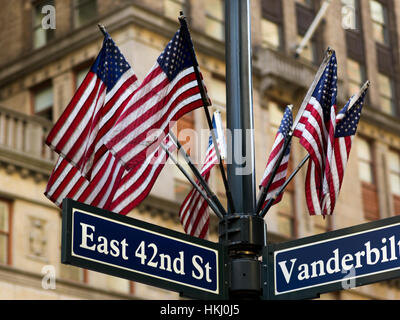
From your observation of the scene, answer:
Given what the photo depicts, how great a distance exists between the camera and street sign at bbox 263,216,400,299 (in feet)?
21.7

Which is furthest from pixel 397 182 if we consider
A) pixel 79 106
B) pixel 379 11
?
pixel 79 106

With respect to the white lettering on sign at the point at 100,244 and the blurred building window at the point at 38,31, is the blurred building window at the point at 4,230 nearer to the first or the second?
the blurred building window at the point at 38,31

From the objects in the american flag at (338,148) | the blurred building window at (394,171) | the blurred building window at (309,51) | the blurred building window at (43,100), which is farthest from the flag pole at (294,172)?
the blurred building window at (394,171)

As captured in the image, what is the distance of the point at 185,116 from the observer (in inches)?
1245

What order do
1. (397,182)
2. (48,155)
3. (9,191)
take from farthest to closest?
(397,182), (48,155), (9,191)

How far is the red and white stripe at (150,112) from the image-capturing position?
7809 mm

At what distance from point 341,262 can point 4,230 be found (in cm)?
2029

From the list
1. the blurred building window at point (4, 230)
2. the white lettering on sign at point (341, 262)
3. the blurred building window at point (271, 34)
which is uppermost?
the blurred building window at point (271, 34)

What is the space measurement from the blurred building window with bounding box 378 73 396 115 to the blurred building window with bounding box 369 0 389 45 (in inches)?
68.0

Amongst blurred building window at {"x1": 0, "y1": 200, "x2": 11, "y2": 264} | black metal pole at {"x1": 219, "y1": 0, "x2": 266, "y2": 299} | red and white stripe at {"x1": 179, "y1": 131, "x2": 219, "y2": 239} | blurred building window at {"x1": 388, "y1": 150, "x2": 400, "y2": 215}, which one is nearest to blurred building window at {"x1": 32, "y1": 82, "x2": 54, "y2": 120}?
blurred building window at {"x1": 0, "y1": 200, "x2": 11, "y2": 264}

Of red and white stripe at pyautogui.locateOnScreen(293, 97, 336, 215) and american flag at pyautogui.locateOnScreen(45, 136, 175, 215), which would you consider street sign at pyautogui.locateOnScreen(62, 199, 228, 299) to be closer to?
american flag at pyautogui.locateOnScreen(45, 136, 175, 215)

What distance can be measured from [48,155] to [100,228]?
72.7ft
